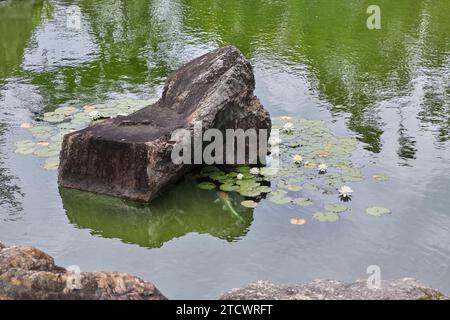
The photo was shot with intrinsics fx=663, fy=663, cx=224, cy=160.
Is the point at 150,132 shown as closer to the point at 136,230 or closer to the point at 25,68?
the point at 136,230

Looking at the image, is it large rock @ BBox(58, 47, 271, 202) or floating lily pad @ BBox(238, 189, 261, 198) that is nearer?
large rock @ BBox(58, 47, 271, 202)

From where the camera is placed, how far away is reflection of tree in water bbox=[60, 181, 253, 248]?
583cm

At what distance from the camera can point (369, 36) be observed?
38.0ft

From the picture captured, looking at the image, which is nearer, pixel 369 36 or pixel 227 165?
pixel 227 165

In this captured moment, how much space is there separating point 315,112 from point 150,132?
2.75 metres

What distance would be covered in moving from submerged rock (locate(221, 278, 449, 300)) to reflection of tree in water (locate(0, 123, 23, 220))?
10.2 ft

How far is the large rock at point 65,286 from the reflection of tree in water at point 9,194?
2.53 meters

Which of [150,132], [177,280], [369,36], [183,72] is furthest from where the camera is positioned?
[369,36]

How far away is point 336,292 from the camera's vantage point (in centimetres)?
376

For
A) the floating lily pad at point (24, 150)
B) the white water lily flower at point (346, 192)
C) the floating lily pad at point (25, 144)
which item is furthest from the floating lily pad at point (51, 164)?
the white water lily flower at point (346, 192)

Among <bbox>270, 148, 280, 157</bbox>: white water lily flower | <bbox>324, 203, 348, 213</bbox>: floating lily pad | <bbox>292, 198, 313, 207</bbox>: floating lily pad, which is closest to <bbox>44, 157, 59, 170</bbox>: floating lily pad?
<bbox>270, 148, 280, 157</bbox>: white water lily flower

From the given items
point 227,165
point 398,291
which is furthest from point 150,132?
point 398,291

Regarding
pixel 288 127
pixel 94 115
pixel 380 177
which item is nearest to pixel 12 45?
pixel 94 115

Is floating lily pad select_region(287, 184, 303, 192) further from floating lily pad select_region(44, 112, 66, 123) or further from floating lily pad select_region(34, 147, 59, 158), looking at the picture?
floating lily pad select_region(44, 112, 66, 123)
